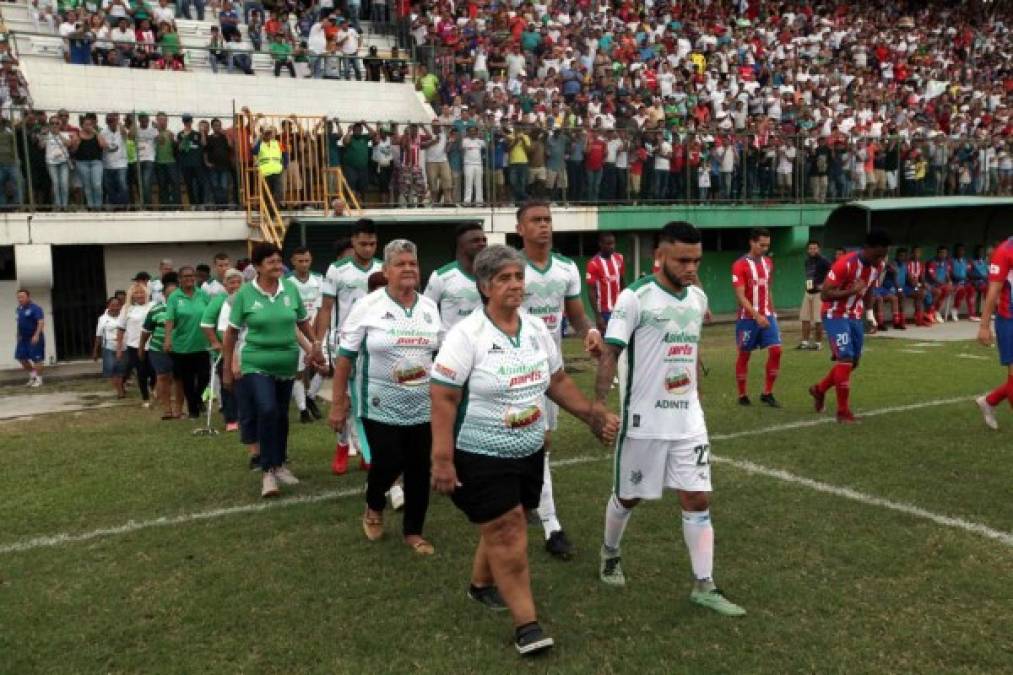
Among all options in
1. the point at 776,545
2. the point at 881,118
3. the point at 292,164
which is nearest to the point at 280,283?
the point at 776,545

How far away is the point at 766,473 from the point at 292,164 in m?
12.6

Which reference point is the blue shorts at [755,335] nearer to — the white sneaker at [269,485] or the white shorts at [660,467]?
the white sneaker at [269,485]

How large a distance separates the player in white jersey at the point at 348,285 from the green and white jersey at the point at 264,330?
1.43ft

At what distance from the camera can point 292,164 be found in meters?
17.6

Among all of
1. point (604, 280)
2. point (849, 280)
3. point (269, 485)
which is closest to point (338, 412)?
point (269, 485)

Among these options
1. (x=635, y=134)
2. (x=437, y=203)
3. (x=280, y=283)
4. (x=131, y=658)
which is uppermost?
(x=635, y=134)

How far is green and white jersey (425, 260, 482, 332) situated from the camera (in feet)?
22.2

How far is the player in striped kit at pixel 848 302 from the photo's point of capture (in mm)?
9479

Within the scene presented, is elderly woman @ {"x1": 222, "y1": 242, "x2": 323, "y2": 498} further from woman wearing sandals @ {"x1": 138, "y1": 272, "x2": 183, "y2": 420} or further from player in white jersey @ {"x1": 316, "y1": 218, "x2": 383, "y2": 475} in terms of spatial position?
woman wearing sandals @ {"x1": 138, "y1": 272, "x2": 183, "y2": 420}

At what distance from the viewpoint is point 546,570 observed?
554 centimetres

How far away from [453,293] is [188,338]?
17.3 ft

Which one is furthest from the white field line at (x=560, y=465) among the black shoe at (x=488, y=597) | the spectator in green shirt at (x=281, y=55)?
the spectator in green shirt at (x=281, y=55)

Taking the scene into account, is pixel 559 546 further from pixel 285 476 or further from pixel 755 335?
pixel 755 335

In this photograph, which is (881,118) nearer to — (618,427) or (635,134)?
(635,134)
